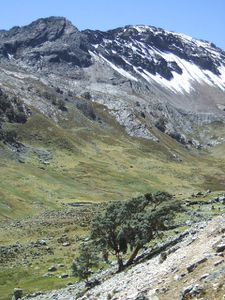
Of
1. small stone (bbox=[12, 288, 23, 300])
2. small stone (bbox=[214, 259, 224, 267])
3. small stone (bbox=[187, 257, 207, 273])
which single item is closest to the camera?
small stone (bbox=[214, 259, 224, 267])

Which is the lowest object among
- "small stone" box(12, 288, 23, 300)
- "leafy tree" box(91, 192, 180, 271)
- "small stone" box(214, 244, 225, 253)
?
"small stone" box(12, 288, 23, 300)

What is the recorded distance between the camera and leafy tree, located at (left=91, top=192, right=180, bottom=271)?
51719 millimetres

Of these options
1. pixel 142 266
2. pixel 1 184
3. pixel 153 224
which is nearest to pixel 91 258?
pixel 153 224

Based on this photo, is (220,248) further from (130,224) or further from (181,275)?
(130,224)

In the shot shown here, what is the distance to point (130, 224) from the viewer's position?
51.8 meters

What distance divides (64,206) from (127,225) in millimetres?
108699

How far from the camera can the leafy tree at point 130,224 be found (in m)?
51.7

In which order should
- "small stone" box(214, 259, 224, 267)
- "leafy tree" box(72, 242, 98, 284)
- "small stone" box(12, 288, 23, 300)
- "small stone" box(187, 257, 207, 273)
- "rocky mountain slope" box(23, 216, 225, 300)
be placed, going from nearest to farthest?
"rocky mountain slope" box(23, 216, 225, 300)
"small stone" box(214, 259, 224, 267)
"small stone" box(187, 257, 207, 273)
"leafy tree" box(72, 242, 98, 284)
"small stone" box(12, 288, 23, 300)

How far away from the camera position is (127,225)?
5181 centimetres

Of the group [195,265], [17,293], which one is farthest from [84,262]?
[195,265]

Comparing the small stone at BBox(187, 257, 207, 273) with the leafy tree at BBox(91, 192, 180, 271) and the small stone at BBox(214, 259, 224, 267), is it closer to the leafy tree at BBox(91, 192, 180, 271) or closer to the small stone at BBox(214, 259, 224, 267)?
the small stone at BBox(214, 259, 224, 267)

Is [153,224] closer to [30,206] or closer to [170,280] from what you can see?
[170,280]

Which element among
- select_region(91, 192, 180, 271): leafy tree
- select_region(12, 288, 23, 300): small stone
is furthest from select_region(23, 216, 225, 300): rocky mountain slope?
select_region(12, 288, 23, 300): small stone

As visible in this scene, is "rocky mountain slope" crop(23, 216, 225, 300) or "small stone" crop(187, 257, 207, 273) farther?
"small stone" crop(187, 257, 207, 273)
